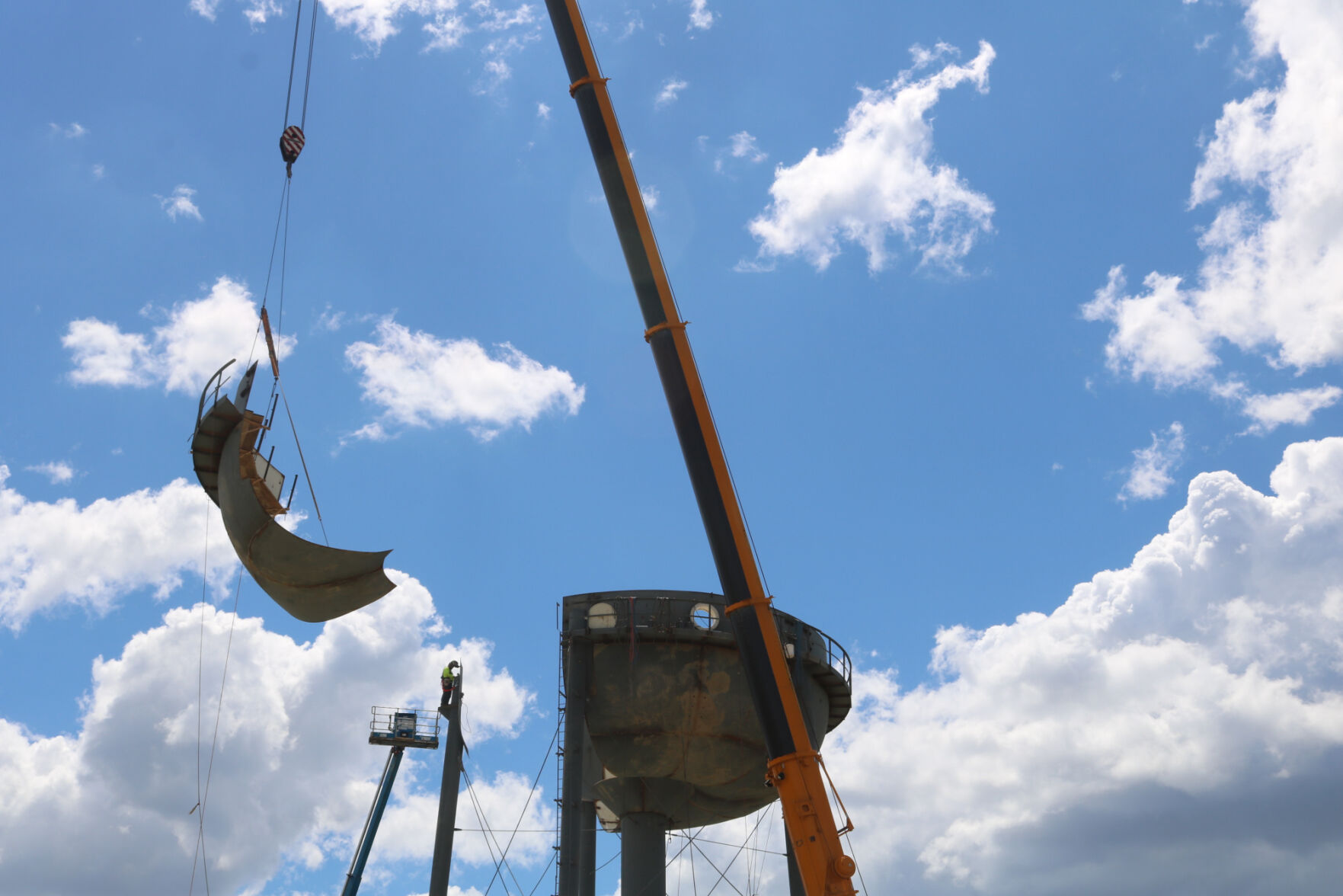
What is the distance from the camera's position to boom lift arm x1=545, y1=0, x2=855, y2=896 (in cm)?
1773

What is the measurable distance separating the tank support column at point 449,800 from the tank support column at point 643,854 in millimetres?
5425

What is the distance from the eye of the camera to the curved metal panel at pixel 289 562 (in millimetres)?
18094

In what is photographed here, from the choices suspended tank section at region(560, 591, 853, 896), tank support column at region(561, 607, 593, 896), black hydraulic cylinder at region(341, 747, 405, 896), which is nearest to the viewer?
tank support column at region(561, 607, 593, 896)

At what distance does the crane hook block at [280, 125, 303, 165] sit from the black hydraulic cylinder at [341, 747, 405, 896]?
24.1 m

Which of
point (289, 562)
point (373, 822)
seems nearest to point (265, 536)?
point (289, 562)

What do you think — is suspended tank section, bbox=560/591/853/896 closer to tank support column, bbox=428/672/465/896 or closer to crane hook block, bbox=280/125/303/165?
tank support column, bbox=428/672/465/896

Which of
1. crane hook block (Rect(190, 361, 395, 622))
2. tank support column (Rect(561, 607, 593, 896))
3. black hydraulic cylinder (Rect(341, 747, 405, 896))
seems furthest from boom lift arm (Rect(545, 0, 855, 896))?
black hydraulic cylinder (Rect(341, 747, 405, 896))

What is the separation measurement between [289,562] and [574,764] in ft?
31.9

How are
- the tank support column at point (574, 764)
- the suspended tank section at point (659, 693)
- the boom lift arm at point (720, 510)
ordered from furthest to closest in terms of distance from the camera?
the suspended tank section at point (659, 693), the tank support column at point (574, 764), the boom lift arm at point (720, 510)

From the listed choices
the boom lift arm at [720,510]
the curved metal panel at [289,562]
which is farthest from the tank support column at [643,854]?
the curved metal panel at [289,562]

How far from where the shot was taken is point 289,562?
1822 centimetres

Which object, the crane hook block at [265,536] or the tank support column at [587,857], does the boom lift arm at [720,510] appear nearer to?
the crane hook block at [265,536]

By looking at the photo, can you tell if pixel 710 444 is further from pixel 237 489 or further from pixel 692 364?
pixel 237 489

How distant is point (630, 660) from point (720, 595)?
2.76 meters
